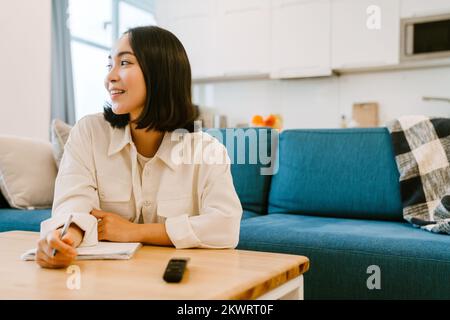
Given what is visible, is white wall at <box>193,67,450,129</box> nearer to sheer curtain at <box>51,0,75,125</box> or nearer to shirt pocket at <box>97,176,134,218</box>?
sheer curtain at <box>51,0,75,125</box>

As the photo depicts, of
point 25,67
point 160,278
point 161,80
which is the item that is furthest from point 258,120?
point 160,278

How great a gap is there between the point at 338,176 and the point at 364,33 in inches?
99.9

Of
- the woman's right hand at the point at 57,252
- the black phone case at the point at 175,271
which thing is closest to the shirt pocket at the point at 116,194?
the woman's right hand at the point at 57,252

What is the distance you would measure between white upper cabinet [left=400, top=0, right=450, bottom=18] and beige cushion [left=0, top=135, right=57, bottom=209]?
10.5ft

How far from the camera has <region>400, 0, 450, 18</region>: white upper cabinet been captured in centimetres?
388

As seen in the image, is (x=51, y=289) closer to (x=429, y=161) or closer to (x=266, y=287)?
(x=266, y=287)

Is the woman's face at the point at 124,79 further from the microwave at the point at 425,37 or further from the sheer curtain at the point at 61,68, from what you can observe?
the microwave at the point at 425,37

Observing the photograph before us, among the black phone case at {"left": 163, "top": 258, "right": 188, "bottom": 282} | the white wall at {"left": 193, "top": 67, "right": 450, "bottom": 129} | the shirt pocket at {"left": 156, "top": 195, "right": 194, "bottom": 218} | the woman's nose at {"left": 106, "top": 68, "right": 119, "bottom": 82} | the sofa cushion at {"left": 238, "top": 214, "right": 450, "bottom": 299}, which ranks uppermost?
the white wall at {"left": 193, "top": 67, "right": 450, "bottom": 129}

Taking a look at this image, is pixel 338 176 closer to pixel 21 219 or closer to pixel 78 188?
pixel 78 188

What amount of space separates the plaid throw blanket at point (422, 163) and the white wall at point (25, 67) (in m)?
2.31

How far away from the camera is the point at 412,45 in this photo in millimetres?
3967

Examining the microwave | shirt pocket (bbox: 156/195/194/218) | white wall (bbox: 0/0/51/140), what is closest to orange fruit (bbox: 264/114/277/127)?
the microwave

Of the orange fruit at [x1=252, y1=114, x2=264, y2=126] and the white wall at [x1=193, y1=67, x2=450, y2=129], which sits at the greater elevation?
the white wall at [x1=193, y1=67, x2=450, y2=129]

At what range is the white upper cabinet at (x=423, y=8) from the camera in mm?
3879
